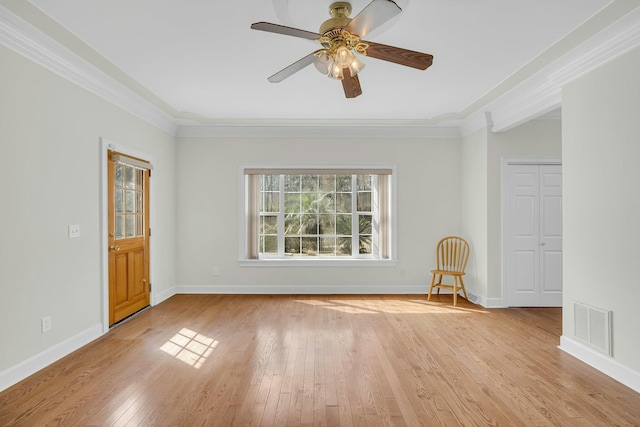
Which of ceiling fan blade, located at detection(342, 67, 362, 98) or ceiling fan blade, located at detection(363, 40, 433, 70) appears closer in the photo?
ceiling fan blade, located at detection(363, 40, 433, 70)

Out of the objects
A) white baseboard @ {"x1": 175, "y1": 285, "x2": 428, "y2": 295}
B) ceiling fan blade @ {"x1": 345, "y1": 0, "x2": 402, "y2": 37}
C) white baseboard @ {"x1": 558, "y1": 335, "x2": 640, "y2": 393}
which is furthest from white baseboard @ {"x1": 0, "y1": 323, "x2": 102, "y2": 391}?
white baseboard @ {"x1": 558, "y1": 335, "x2": 640, "y2": 393}

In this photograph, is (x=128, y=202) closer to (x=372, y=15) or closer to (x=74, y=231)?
(x=74, y=231)

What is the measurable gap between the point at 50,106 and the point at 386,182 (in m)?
4.44

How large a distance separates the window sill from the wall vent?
2.82 metres

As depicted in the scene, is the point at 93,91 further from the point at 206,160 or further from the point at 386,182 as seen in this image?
the point at 386,182

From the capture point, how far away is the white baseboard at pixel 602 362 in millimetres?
2805

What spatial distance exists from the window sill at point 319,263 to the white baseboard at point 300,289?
0.34 m

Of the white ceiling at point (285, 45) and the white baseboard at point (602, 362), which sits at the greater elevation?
the white ceiling at point (285, 45)

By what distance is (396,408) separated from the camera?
2498mm

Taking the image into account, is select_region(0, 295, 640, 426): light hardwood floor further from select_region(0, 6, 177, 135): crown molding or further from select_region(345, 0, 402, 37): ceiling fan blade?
select_region(0, 6, 177, 135): crown molding

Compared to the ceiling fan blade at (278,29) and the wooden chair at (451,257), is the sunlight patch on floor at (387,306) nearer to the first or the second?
the wooden chair at (451,257)

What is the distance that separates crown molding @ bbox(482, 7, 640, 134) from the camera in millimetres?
2807

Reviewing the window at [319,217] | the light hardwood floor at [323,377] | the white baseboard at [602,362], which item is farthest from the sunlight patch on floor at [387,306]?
the white baseboard at [602,362]

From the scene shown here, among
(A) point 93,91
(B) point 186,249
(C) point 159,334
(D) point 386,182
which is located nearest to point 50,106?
(A) point 93,91
